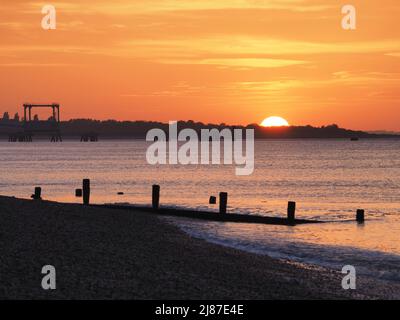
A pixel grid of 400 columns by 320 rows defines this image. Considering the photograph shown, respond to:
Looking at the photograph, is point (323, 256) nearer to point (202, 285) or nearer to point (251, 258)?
point (251, 258)

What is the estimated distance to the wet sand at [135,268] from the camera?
15867mm

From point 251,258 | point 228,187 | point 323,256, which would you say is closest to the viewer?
point 251,258

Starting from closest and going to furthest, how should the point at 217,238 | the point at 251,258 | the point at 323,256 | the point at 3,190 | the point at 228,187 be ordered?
1. the point at 251,258
2. the point at 323,256
3. the point at 217,238
4. the point at 3,190
5. the point at 228,187

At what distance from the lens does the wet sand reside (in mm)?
15867

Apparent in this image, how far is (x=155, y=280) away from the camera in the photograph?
17.1 metres

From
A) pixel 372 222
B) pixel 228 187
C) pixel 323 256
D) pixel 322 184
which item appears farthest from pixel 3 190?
pixel 323 256

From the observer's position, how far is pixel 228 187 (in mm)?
76688

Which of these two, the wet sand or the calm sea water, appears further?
the calm sea water

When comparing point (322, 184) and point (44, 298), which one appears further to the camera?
point (322, 184)

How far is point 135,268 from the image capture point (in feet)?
59.9

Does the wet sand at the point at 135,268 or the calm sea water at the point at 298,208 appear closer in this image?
the wet sand at the point at 135,268

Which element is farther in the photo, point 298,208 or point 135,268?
point 298,208
